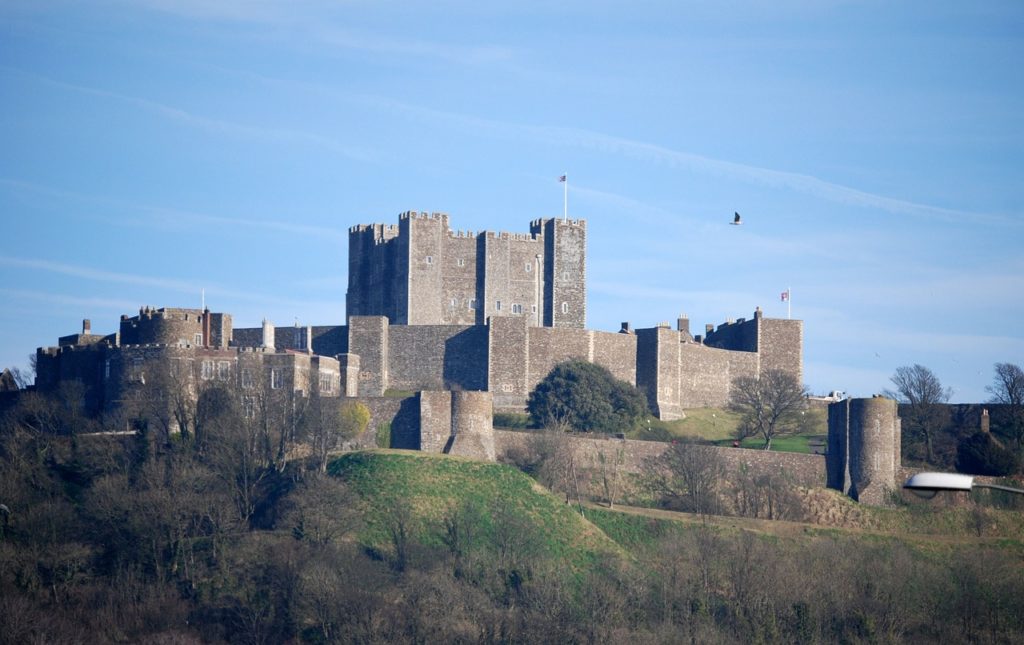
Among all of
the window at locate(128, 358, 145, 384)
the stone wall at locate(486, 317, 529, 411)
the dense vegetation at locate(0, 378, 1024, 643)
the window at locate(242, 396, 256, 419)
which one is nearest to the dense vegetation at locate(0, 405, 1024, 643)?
the dense vegetation at locate(0, 378, 1024, 643)

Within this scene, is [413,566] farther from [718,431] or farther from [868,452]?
[718,431]

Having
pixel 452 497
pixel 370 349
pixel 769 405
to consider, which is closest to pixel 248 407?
pixel 452 497

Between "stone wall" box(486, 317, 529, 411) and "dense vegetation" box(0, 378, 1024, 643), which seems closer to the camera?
"dense vegetation" box(0, 378, 1024, 643)

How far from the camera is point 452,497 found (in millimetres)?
56656

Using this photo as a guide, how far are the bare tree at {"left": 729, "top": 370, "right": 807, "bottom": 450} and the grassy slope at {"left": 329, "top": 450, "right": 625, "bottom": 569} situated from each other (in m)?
15.7

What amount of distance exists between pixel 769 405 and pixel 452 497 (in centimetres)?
2089

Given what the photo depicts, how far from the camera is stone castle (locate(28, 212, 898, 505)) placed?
64.3 meters

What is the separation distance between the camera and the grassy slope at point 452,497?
179 ft

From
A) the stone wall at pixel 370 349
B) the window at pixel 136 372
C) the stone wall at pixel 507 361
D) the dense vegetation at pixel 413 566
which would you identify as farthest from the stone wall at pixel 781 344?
the window at pixel 136 372

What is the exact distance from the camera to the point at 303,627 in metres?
48.9

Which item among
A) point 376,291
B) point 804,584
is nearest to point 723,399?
point 376,291

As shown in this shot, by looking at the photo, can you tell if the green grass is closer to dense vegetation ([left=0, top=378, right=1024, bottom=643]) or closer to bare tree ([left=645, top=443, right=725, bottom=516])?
bare tree ([left=645, top=443, right=725, bottom=516])

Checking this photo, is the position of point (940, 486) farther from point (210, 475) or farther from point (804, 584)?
point (210, 475)

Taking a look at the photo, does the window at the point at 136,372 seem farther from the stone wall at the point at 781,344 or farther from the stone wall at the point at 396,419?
the stone wall at the point at 781,344
